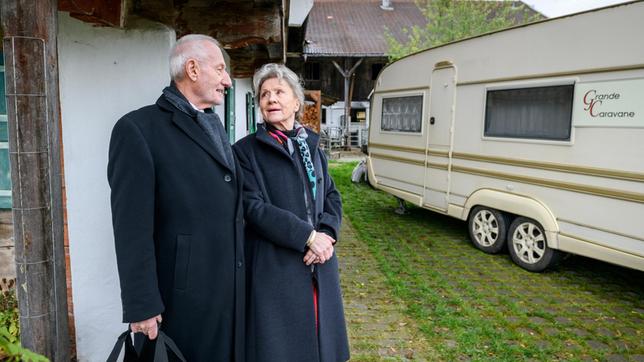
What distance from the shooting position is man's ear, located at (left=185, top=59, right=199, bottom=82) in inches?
79.3

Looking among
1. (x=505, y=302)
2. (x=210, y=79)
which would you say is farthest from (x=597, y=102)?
(x=210, y=79)

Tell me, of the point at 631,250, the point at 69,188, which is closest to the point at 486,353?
the point at 631,250

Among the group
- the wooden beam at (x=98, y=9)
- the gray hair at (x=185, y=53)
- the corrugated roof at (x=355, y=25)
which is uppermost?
the corrugated roof at (x=355, y=25)

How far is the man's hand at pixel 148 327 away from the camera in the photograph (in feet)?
6.10

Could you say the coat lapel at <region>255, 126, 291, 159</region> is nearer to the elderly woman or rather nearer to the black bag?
the elderly woman

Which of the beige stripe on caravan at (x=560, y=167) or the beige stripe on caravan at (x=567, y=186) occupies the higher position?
the beige stripe on caravan at (x=560, y=167)

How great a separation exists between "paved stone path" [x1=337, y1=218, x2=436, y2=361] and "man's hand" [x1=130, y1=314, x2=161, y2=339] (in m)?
1.99

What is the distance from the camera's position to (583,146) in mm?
4832

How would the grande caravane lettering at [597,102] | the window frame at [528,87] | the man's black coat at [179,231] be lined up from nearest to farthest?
1. the man's black coat at [179,231]
2. the grande caravane lettering at [597,102]
3. the window frame at [528,87]

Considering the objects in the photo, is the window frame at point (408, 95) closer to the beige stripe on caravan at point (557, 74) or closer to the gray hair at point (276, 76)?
the beige stripe on caravan at point (557, 74)

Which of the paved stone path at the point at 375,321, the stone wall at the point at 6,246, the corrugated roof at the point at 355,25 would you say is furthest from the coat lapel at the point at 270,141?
the corrugated roof at the point at 355,25

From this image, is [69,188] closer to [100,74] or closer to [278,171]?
[100,74]

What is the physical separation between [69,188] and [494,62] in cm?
487

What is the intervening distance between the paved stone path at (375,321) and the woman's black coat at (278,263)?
4.70 ft
